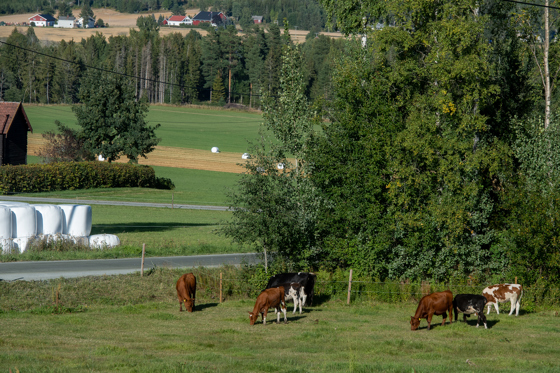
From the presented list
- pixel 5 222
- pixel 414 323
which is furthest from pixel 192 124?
pixel 414 323

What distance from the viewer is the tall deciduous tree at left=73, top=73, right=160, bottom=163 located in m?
67.1

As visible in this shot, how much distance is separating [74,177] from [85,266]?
37.2 metres

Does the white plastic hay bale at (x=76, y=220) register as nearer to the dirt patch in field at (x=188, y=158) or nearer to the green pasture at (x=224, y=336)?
the green pasture at (x=224, y=336)

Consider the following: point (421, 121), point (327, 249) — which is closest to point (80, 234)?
point (327, 249)

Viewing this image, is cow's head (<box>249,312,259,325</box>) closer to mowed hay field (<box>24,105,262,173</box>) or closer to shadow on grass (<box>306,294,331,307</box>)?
shadow on grass (<box>306,294,331,307</box>)

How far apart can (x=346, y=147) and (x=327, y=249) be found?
469cm

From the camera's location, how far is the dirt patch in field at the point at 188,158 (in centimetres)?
8725

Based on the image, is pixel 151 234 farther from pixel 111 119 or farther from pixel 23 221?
pixel 111 119

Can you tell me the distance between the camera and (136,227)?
42.1 metres

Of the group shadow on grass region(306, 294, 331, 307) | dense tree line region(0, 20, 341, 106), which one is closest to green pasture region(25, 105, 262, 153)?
dense tree line region(0, 20, 341, 106)

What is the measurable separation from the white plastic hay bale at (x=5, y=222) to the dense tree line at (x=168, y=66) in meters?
127

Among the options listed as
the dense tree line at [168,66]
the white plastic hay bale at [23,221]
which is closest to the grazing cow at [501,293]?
the white plastic hay bale at [23,221]

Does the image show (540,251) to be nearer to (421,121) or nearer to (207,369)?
(421,121)

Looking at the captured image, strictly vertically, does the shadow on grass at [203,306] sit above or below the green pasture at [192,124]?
below
